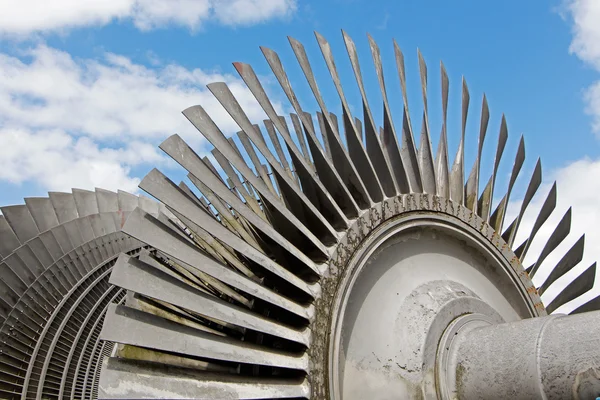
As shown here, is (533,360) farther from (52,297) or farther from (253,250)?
(52,297)

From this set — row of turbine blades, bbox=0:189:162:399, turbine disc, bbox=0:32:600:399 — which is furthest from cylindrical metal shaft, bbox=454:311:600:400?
row of turbine blades, bbox=0:189:162:399

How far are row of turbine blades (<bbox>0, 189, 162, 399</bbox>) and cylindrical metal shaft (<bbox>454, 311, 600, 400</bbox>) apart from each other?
3.82m

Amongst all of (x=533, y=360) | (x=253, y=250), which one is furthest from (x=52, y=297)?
(x=533, y=360)

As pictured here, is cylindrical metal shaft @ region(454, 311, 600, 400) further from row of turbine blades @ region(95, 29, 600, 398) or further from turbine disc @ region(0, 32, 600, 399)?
row of turbine blades @ region(95, 29, 600, 398)

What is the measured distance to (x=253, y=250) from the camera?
3.62 m

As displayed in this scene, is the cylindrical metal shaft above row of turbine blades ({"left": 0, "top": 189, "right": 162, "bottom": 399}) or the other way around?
the other way around

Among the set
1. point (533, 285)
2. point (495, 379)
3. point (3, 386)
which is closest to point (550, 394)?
point (495, 379)

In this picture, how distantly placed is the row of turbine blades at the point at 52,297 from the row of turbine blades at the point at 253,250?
227cm

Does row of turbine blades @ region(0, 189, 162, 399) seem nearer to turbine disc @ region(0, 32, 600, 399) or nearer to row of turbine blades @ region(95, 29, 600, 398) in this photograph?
turbine disc @ region(0, 32, 600, 399)

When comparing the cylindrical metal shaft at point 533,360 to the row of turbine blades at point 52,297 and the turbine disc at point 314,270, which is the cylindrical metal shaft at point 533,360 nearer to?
the turbine disc at point 314,270

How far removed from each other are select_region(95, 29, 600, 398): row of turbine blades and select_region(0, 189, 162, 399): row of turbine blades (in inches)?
89.4

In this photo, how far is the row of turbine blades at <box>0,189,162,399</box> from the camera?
6219 millimetres

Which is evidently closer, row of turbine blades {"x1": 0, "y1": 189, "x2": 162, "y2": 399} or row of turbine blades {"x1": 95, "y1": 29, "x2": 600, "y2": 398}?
row of turbine blades {"x1": 95, "y1": 29, "x2": 600, "y2": 398}

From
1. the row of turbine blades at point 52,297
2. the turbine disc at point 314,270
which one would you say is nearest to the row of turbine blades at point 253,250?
the turbine disc at point 314,270
